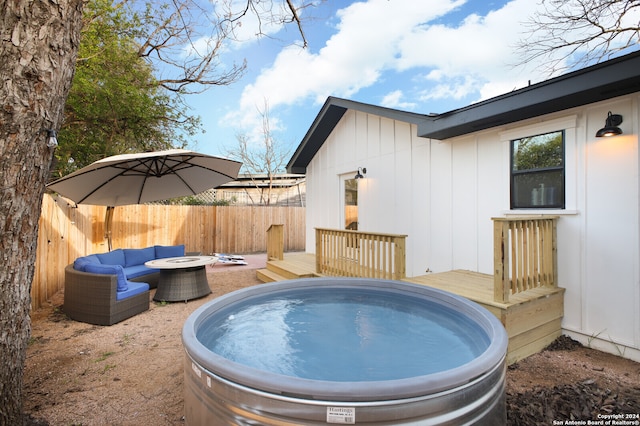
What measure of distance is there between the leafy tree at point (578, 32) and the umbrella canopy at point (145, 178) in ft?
21.4

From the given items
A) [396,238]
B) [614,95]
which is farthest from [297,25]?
[614,95]

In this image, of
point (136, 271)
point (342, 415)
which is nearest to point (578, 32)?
point (342, 415)

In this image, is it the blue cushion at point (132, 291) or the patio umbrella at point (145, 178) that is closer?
the blue cushion at point (132, 291)

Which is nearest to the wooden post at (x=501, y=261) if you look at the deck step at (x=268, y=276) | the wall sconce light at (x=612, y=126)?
the wall sconce light at (x=612, y=126)

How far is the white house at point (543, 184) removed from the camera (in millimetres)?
3408

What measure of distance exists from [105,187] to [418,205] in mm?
6338

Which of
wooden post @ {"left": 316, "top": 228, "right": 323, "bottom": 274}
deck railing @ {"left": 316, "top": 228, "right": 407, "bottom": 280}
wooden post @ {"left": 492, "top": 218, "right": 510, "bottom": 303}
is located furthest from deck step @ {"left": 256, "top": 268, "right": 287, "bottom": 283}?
wooden post @ {"left": 492, "top": 218, "right": 510, "bottom": 303}

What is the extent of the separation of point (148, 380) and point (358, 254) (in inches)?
130

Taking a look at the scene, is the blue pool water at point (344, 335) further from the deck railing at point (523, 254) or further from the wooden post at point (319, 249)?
the wooden post at point (319, 249)

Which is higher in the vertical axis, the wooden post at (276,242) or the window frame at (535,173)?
the window frame at (535,173)

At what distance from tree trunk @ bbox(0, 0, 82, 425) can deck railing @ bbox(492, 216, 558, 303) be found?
412 centimetres

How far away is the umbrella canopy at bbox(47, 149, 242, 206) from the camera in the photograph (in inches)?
206

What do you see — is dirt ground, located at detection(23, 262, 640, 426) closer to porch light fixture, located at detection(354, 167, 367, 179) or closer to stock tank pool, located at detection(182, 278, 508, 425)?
stock tank pool, located at detection(182, 278, 508, 425)

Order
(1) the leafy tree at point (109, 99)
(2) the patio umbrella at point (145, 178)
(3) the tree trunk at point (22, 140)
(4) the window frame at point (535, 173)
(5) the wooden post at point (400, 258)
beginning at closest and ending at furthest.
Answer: (3) the tree trunk at point (22, 140) < (4) the window frame at point (535, 173) < (5) the wooden post at point (400, 258) < (2) the patio umbrella at point (145, 178) < (1) the leafy tree at point (109, 99)
